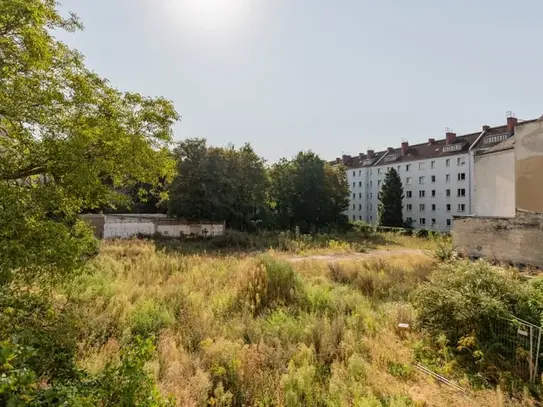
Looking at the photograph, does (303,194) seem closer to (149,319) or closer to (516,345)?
(149,319)

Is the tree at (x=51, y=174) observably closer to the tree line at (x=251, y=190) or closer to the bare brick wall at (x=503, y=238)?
the bare brick wall at (x=503, y=238)

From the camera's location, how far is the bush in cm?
661

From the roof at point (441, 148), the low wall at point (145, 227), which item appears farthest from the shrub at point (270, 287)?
Result: the roof at point (441, 148)

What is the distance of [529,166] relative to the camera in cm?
1455

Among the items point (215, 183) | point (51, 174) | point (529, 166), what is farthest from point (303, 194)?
point (51, 174)

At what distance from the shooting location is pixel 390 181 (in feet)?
134

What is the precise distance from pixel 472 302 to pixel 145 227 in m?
22.8

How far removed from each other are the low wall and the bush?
2073 cm

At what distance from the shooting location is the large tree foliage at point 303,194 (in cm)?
3441

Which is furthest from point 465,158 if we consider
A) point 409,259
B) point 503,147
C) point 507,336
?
point 507,336

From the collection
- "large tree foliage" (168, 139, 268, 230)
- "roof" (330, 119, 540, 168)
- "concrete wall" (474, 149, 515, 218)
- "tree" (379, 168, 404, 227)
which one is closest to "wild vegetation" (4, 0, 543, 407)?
"concrete wall" (474, 149, 515, 218)

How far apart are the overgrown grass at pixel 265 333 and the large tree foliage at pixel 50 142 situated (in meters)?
2.12

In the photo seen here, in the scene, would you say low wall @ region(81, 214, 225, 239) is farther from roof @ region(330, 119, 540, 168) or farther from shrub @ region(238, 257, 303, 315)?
roof @ region(330, 119, 540, 168)

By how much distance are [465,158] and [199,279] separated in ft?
120
